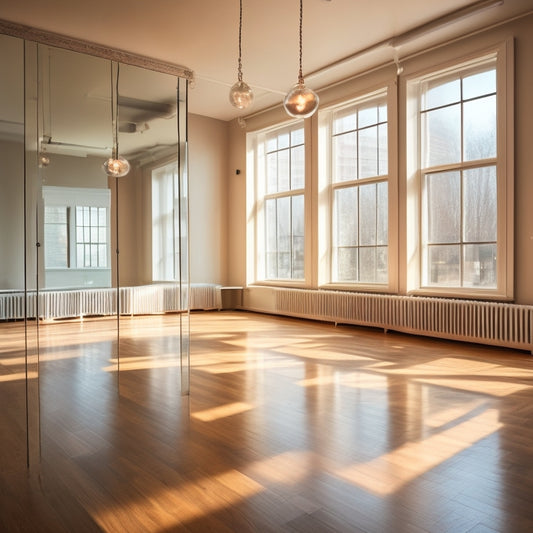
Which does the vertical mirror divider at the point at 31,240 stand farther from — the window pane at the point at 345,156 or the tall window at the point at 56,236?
the window pane at the point at 345,156

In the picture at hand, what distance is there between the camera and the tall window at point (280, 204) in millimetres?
9281

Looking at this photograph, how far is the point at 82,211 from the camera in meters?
3.46

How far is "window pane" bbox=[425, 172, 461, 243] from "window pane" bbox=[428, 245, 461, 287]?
0.13 m

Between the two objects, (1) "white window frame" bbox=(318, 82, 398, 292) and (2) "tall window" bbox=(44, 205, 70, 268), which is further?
(1) "white window frame" bbox=(318, 82, 398, 292)

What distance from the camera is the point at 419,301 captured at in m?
6.79

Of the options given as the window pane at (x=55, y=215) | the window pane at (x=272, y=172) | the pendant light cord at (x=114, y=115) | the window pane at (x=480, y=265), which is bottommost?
the window pane at (x=480, y=265)

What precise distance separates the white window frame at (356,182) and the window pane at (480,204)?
3.41 feet

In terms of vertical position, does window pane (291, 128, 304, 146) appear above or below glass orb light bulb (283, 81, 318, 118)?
above

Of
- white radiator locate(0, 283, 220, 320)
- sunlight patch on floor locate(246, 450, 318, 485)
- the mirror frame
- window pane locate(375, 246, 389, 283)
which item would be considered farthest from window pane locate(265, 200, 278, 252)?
sunlight patch on floor locate(246, 450, 318, 485)

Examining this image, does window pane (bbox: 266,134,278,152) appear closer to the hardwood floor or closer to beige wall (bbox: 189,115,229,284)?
beige wall (bbox: 189,115,229,284)

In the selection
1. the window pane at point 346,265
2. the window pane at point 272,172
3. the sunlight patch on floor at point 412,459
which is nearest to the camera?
the sunlight patch on floor at point 412,459

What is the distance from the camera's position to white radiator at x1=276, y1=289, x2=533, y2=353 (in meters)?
5.76

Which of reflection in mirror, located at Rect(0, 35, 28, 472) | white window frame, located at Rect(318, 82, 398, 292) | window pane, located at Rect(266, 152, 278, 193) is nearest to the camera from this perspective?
reflection in mirror, located at Rect(0, 35, 28, 472)

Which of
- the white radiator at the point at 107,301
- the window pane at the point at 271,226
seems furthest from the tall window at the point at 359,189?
the white radiator at the point at 107,301
